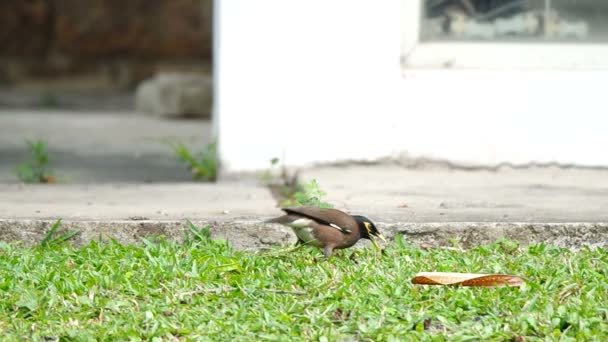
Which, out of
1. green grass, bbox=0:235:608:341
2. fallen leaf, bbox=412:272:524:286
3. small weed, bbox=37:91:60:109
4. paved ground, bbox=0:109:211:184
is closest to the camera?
green grass, bbox=0:235:608:341

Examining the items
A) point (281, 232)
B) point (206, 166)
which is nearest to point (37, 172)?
point (206, 166)

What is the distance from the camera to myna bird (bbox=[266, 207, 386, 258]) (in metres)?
4.25

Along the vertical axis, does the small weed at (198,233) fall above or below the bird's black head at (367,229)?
below

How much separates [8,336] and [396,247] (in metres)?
1.76

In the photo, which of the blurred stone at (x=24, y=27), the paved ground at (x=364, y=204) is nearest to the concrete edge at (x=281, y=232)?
the paved ground at (x=364, y=204)

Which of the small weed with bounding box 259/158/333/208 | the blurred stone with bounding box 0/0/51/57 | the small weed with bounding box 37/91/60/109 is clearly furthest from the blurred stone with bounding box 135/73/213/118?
the small weed with bounding box 259/158/333/208

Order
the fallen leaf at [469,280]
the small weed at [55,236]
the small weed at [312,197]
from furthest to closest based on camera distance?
the small weed at [312,197], the small weed at [55,236], the fallen leaf at [469,280]

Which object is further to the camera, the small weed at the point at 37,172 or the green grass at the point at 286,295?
the small weed at the point at 37,172

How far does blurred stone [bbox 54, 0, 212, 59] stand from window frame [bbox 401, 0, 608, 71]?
7108 mm

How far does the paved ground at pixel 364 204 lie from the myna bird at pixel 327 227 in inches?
12.4

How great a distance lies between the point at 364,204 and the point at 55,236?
4.80 ft

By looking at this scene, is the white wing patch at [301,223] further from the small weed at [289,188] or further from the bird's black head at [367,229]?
the small weed at [289,188]

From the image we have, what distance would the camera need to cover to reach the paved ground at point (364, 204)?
4633 mm

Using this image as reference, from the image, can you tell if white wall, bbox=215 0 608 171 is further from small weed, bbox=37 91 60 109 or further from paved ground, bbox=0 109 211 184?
small weed, bbox=37 91 60 109
